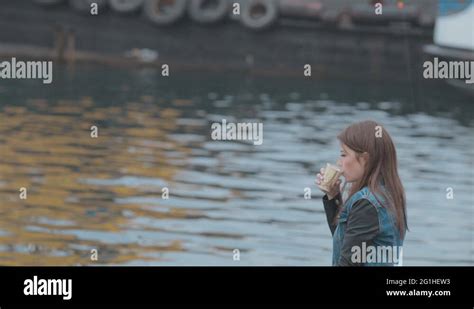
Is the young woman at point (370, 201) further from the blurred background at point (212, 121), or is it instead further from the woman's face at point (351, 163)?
the blurred background at point (212, 121)

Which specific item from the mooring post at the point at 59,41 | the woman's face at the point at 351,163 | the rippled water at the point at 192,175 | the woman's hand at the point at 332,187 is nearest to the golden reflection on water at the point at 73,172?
the rippled water at the point at 192,175

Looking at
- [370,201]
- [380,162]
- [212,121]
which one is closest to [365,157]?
[380,162]

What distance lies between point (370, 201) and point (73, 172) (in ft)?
46.9

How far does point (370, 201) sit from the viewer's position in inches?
215

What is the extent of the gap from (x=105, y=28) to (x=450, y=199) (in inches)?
1190

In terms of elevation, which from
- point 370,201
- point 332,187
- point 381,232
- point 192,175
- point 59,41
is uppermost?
point 59,41

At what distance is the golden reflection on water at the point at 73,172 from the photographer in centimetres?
1367

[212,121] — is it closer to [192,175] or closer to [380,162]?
[192,175]

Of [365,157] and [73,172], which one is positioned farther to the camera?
[73,172]

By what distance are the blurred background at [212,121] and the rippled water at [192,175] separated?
5 cm

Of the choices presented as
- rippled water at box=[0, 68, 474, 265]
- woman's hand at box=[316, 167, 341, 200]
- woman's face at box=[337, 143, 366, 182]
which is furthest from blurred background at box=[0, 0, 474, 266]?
woman's face at box=[337, 143, 366, 182]

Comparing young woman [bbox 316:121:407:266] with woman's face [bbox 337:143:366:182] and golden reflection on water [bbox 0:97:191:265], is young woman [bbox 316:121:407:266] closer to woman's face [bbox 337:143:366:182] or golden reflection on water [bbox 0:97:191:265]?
woman's face [bbox 337:143:366:182]

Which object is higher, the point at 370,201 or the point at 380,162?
the point at 380,162
